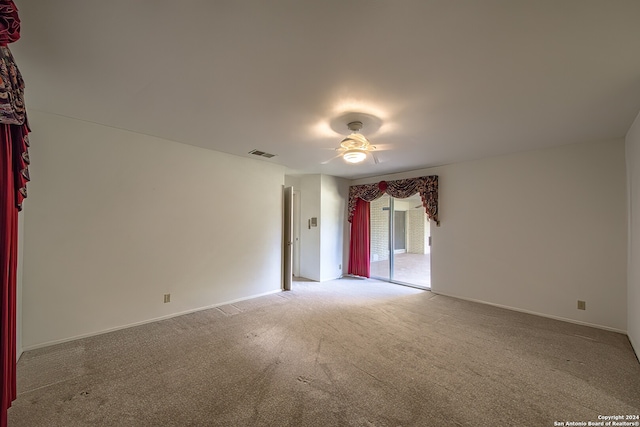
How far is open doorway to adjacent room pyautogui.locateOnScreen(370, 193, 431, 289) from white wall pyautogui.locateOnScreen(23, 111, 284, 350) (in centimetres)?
305

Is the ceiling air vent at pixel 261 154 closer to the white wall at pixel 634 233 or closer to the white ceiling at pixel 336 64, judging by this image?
the white ceiling at pixel 336 64

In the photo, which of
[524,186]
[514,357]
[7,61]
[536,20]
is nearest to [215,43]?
[7,61]

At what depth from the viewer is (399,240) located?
6.04 meters

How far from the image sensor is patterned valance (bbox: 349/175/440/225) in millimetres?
4742

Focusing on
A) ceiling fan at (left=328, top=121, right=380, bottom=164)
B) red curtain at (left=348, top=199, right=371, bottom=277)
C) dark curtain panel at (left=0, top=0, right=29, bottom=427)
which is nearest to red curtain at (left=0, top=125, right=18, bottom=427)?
dark curtain panel at (left=0, top=0, right=29, bottom=427)

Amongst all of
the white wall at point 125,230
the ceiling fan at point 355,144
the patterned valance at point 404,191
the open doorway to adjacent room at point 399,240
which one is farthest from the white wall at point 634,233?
the white wall at point 125,230

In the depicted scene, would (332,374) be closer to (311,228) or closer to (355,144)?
(355,144)

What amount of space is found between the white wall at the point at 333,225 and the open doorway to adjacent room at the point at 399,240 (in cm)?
75

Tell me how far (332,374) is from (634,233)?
3660 millimetres

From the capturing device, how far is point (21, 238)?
98.1 inches

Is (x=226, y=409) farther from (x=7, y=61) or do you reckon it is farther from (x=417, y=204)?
(x=417, y=204)

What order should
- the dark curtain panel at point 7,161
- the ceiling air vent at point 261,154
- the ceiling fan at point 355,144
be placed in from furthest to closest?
1. the ceiling air vent at point 261,154
2. the ceiling fan at point 355,144
3. the dark curtain panel at point 7,161

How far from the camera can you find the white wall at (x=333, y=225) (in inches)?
226

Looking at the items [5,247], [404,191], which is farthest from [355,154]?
[5,247]
